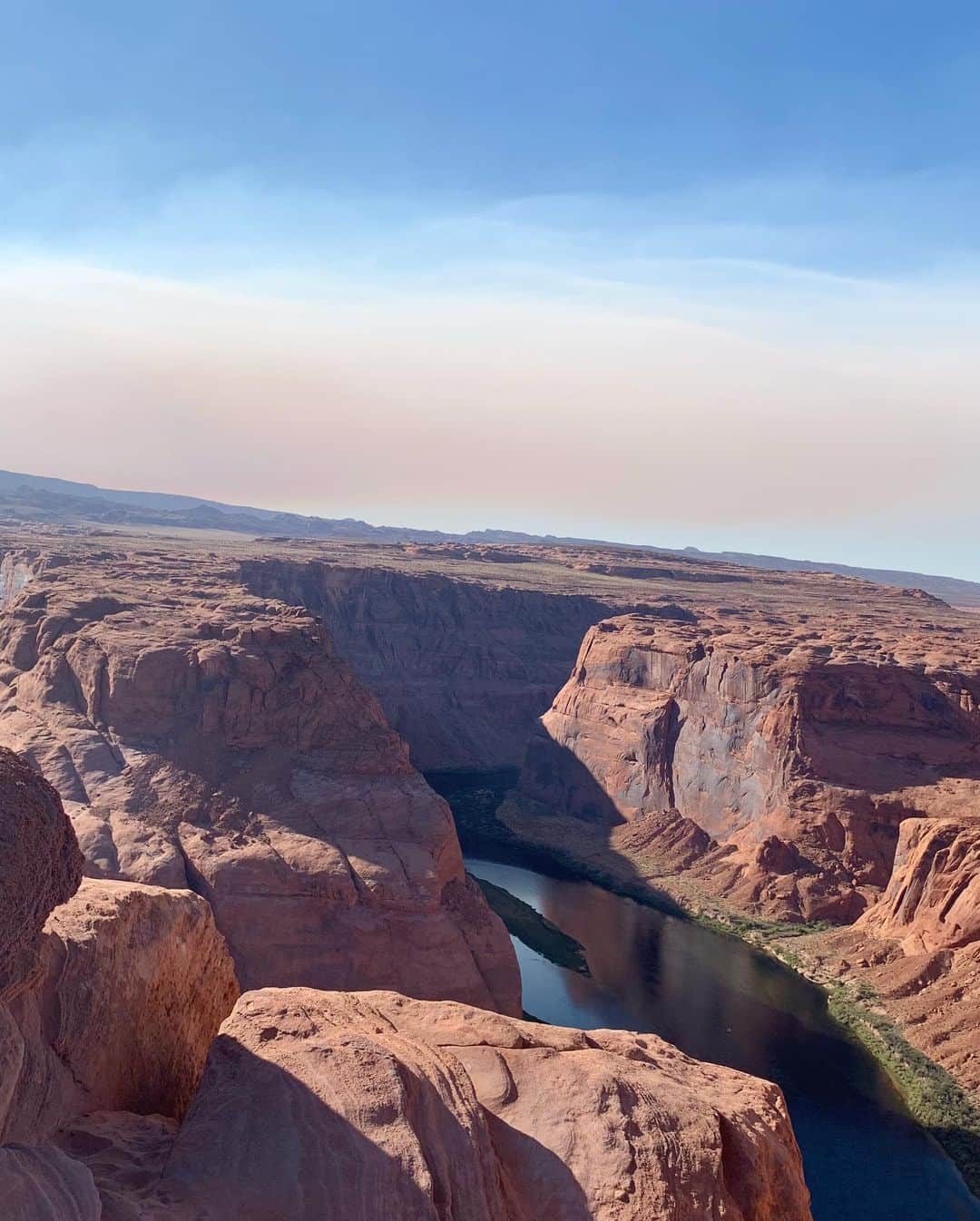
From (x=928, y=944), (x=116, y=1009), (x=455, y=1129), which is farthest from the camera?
(x=928, y=944)

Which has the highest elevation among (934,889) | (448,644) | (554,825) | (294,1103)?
(294,1103)

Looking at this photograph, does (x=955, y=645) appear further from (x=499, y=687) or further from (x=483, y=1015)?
(x=483, y=1015)

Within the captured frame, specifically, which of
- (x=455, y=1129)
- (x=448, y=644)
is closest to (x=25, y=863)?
(x=455, y=1129)

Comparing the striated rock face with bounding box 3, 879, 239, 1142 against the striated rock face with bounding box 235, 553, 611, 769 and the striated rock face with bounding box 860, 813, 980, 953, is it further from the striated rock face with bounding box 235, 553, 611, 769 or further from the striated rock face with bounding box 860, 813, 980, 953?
the striated rock face with bounding box 235, 553, 611, 769

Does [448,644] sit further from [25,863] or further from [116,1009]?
[25,863]

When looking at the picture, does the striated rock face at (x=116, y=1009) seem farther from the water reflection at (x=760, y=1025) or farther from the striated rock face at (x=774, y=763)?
the striated rock face at (x=774, y=763)

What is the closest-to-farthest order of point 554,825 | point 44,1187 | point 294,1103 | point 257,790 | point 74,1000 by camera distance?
1. point 44,1187
2. point 294,1103
3. point 74,1000
4. point 257,790
5. point 554,825

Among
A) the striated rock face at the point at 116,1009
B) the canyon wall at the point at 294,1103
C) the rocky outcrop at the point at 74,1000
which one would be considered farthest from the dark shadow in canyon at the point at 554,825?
the rocky outcrop at the point at 74,1000

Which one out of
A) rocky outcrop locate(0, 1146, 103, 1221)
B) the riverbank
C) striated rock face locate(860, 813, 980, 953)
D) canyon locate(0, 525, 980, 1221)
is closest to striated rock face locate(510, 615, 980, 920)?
canyon locate(0, 525, 980, 1221)
